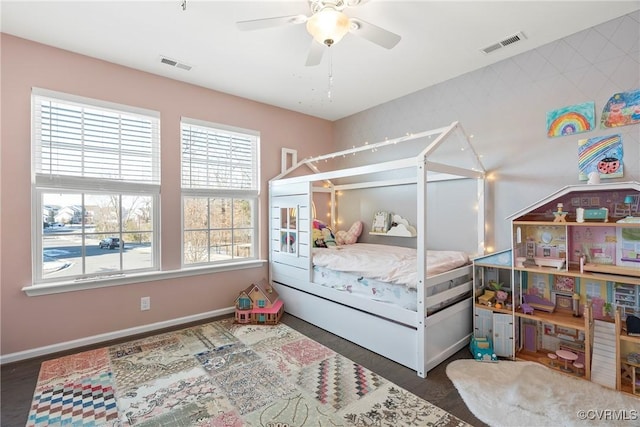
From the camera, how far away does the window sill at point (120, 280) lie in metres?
2.46

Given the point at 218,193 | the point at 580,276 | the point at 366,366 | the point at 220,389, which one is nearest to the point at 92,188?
the point at 218,193

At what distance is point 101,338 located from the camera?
107 inches

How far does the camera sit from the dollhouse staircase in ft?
6.56

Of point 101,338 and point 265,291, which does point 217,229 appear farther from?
point 101,338

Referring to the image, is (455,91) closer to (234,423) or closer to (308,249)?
(308,249)

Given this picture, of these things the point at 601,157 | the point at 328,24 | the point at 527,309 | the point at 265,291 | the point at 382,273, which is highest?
the point at 328,24

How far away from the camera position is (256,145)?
12.6 feet

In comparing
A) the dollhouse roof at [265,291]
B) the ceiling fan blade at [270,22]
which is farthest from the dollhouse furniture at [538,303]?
the ceiling fan blade at [270,22]

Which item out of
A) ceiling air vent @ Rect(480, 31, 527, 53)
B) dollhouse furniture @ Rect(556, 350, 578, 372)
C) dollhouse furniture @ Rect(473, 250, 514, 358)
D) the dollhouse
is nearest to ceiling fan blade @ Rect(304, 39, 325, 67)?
ceiling air vent @ Rect(480, 31, 527, 53)

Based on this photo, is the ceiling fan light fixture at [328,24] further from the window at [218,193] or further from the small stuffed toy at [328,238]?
the small stuffed toy at [328,238]

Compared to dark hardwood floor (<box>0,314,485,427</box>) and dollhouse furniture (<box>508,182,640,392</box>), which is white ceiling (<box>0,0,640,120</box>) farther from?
dark hardwood floor (<box>0,314,485,427</box>)

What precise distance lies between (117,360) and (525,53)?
175 inches

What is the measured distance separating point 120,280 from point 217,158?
1.64 m

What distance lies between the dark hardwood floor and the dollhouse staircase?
32.4 inches
